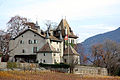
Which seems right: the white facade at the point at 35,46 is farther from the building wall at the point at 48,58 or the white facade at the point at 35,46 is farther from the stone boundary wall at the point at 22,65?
the stone boundary wall at the point at 22,65

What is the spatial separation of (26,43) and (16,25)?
8821 mm

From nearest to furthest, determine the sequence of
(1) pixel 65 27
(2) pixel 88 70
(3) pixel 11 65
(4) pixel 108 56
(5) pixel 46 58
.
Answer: (3) pixel 11 65 < (2) pixel 88 70 < (5) pixel 46 58 < (4) pixel 108 56 < (1) pixel 65 27

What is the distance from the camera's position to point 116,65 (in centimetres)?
6034

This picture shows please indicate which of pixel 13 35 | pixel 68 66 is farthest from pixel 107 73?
pixel 13 35

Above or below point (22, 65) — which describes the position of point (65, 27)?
above

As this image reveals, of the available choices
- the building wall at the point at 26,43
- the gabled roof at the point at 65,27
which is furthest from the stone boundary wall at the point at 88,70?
the gabled roof at the point at 65,27

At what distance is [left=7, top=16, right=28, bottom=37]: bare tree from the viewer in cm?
6806

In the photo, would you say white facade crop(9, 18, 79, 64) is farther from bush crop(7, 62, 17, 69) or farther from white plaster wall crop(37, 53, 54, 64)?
bush crop(7, 62, 17, 69)

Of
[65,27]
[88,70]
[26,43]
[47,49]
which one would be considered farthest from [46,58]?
[65,27]

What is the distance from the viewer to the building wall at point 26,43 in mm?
60531

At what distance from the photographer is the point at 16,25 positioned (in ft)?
226

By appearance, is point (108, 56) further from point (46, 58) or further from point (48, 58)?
point (46, 58)

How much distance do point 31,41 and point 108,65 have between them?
18.6 metres

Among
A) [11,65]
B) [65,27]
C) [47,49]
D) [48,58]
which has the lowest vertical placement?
[11,65]
